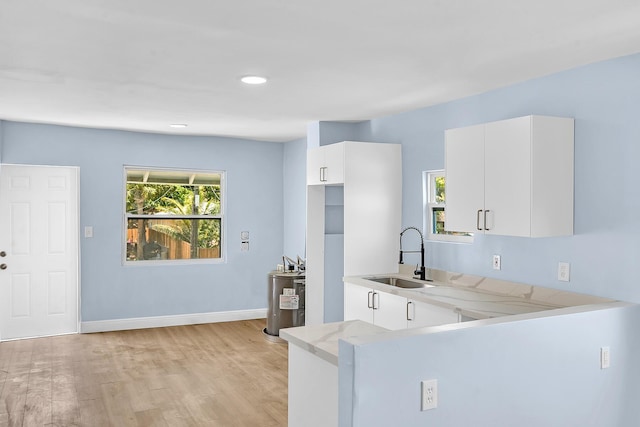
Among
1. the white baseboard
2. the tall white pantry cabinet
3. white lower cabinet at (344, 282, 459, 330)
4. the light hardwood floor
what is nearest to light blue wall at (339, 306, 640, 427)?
white lower cabinet at (344, 282, 459, 330)

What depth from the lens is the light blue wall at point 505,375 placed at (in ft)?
7.23

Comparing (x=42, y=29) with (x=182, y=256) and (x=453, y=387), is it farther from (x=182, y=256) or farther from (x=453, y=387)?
(x=182, y=256)

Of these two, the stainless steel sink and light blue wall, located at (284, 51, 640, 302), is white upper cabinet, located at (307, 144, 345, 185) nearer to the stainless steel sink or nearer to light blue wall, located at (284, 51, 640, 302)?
the stainless steel sink

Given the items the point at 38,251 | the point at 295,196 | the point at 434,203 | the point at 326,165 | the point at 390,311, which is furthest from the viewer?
the point at 295,196

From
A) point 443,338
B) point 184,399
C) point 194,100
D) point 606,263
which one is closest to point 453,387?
point 443,338

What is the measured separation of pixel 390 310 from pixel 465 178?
117cm

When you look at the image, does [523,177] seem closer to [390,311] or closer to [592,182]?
[592,182]

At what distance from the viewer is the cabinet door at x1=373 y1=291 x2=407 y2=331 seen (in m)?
4.11

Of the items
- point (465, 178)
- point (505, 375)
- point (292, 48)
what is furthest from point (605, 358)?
point (292, 48)

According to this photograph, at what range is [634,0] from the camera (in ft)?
7.55

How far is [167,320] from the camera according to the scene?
6832mm

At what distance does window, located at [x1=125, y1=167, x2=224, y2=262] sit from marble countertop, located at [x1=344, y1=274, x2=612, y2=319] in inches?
128

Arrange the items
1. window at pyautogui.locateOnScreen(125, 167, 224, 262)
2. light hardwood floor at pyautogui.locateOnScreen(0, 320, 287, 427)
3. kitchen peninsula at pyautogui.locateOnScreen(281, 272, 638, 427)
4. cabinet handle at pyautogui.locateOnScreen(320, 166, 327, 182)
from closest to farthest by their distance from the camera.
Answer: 1. kitchen peninsula at pyautogui.locateOnScreen(281, 272, 638, 427)
2. light hardwood floor at pyautogui.locateOnScreen(0, 320, 287, 427)
3. cabinet handle at pyautogui.locateOnScreen(320, 166, 327, 182)
4. window at pyautogui.locateOnScreen(125, 167, 224, 262)

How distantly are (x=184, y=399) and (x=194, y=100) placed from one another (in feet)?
7.86
